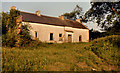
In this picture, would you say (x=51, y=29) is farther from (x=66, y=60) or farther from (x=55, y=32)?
(x=66, y=60)

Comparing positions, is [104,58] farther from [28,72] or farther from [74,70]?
[28,72]

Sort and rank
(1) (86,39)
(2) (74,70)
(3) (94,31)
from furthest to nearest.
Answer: (3) (94,31), (1) (86,39), (2) (74,70)

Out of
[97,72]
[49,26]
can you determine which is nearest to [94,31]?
[49,26]

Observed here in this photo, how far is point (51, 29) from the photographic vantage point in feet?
75.3

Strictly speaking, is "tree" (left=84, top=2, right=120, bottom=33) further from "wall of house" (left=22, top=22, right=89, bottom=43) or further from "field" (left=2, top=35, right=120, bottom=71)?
"field" (left=2, top=35, right=120, bottom=71)

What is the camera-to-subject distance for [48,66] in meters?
6.46

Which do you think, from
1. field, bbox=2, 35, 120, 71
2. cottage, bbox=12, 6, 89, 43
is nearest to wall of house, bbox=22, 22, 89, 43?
cottage, bbox=12, 6, 89, 43

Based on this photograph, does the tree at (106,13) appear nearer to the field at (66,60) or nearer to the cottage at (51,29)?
the cottage at (51,29)

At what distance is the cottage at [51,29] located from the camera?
20.7 m

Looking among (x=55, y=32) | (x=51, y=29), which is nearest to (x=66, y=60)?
(x=51, y=29)

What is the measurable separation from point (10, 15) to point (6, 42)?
4154 millimetres

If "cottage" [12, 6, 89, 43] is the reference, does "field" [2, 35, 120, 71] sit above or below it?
below

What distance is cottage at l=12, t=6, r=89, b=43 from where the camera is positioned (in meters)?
20.7

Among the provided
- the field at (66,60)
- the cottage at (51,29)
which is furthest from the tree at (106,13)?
the field at (66,60)
